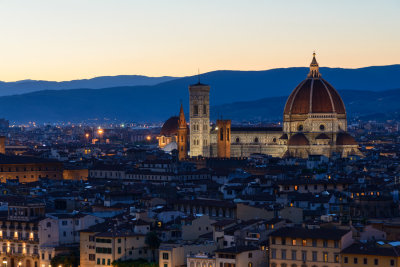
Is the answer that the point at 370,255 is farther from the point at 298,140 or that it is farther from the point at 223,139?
the point at 223,139

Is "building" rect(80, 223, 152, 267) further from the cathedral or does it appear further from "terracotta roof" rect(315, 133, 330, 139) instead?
"terracotta roof" rect(315, 133, 330, 139)

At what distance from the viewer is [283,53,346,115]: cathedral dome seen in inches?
6078

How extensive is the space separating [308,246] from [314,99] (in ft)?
333

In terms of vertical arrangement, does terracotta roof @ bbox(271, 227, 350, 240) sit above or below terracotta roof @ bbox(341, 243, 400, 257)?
above

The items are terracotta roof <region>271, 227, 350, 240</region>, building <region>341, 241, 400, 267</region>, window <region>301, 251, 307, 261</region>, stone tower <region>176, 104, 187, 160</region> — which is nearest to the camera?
building <region>341, 241, 400, 267</region>

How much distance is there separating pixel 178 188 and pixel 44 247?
82.5 feet

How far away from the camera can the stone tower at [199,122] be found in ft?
536

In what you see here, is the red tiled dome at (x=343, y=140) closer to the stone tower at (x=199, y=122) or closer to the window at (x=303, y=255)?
the stone tower at (x=199, y=122)

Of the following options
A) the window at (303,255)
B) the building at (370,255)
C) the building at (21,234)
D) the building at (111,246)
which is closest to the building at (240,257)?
the window at (303,255)

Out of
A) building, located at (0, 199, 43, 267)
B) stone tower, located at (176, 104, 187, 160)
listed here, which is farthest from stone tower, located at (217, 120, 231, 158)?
building, located at (0, 199, 43, 267)

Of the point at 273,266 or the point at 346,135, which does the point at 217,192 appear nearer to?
the point at 273,266

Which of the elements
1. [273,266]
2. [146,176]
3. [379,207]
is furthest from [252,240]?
[146,176]

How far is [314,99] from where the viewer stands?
154 meters

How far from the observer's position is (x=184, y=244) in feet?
191
